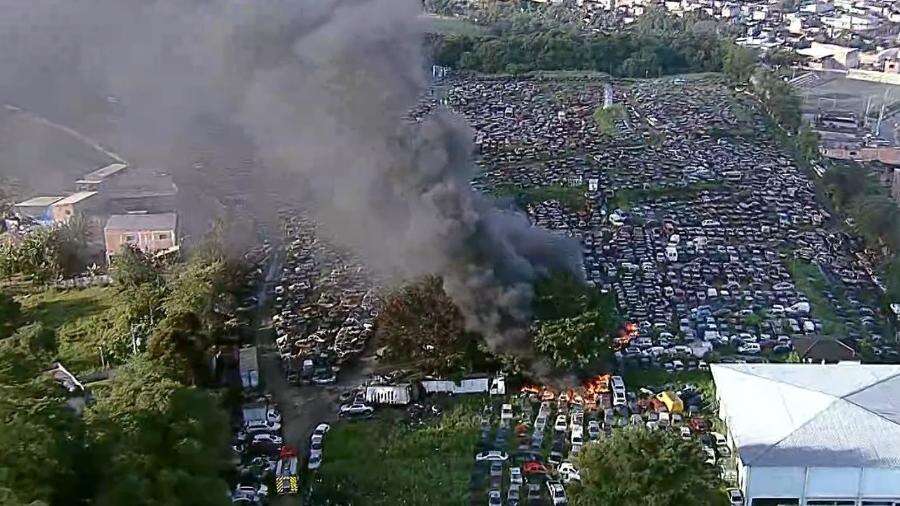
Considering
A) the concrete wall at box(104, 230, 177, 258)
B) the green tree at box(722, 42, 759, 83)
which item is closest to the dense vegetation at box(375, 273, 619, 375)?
the concrete wall at box(104, 230, 177, 258)

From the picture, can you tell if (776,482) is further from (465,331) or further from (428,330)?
(428,330)

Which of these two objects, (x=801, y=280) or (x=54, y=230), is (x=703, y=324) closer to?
(x=801, y=280)

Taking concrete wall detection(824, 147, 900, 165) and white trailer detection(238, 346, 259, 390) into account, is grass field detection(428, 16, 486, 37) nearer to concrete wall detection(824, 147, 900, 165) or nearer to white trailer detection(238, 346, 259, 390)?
concrete wall detection(824, 147, 900, 165)

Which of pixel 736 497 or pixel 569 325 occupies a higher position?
pixel 569 325

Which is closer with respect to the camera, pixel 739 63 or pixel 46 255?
pixel 46 255

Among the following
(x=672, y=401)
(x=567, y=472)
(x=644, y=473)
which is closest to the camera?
(x=644, y=473)

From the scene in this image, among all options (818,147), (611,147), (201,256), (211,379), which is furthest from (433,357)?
(818,147)

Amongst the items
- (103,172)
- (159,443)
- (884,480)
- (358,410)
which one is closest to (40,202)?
(103,172)
